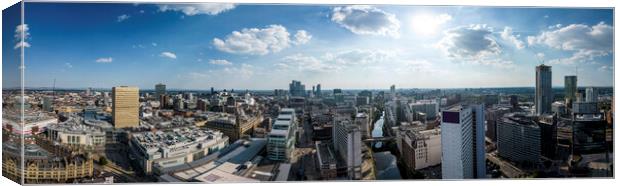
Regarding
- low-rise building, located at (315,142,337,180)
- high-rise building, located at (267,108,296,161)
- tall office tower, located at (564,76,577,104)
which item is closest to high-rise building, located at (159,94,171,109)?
high-rise building, located at (267,108,296,161)

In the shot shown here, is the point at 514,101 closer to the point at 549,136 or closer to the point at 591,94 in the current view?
the point at 549,136

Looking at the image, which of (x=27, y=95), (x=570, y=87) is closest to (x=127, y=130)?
(x=27, y=95)

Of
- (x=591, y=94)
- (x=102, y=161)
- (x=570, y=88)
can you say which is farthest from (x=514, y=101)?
(x=102, y=161)

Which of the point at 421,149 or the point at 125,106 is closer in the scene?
the point at 125,106

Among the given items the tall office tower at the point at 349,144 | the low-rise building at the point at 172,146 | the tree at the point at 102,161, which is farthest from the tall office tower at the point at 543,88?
the tree at the point at 102,161

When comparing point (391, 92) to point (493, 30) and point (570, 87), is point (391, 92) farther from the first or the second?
point (570, 87)

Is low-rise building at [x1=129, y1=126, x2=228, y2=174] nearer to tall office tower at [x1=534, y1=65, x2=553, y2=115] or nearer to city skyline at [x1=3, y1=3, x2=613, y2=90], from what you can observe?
city skyline at [x1=3, y1=3, x2=613, y2=90]

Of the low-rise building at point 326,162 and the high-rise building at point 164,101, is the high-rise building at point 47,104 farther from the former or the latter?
the low-rise building at point 326,162
